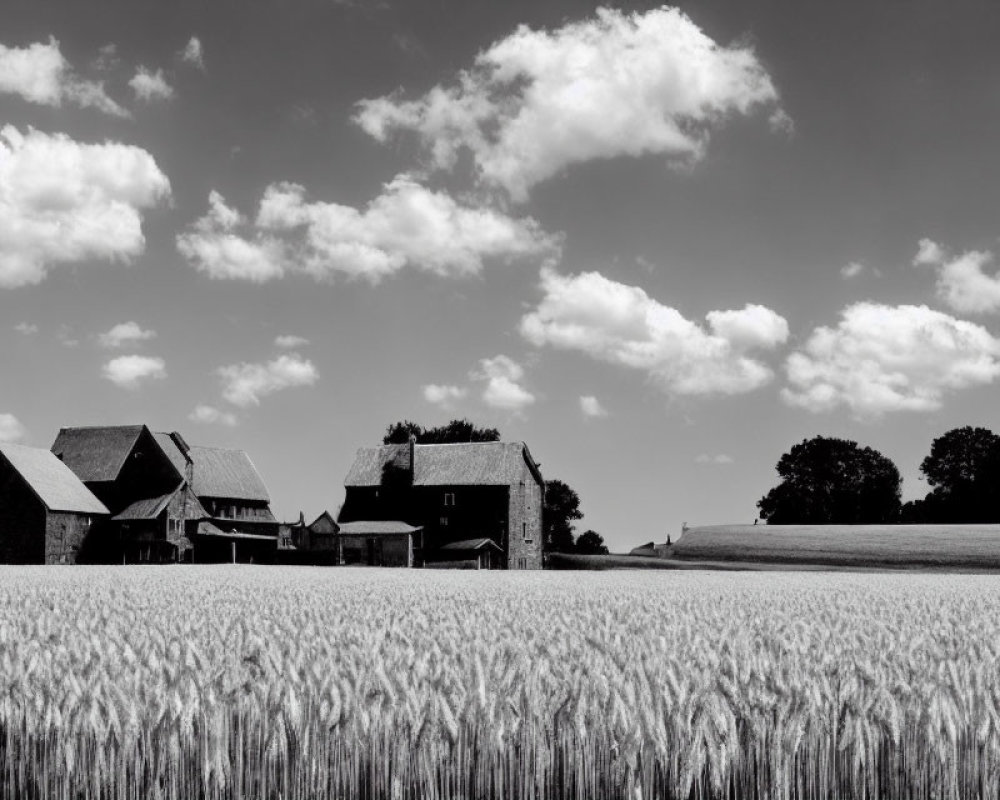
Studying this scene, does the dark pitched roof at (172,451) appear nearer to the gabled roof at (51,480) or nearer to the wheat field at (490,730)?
the gabled roof at (51,480)

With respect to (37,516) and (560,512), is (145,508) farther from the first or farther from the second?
(560,512)

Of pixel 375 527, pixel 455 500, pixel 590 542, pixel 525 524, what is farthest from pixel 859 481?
pixel 375 527

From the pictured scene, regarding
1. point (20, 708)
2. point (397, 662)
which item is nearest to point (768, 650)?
point (397, 662)

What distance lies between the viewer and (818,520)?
124 metres

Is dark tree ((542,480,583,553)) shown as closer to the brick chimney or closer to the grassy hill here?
the brick chimney

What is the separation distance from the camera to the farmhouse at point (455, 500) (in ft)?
302

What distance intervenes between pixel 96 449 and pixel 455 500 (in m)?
34.2

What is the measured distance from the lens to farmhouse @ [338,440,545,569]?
92.2 m

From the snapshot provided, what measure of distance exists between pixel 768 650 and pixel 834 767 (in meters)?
4.27

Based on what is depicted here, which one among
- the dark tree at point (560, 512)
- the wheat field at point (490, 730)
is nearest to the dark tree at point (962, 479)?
the dark tree at point (560, 512)

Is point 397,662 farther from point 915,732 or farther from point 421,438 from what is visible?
point 421,438

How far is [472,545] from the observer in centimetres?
8988

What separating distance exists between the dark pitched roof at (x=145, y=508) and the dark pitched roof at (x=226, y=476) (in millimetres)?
8271

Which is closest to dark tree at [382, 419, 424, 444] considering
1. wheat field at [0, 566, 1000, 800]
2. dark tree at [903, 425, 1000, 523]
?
dark tree at [903, 425, 1000, 523]
